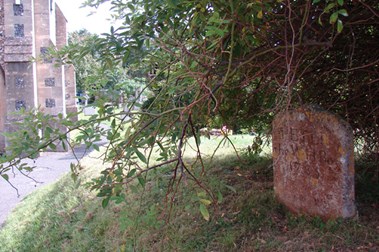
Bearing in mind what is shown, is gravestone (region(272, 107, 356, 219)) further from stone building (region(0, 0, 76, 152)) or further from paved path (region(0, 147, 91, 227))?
stone building (region(0, 0, 76, 152))

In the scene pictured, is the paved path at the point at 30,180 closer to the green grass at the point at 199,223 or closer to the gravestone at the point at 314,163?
the green grass at the point at 199,223

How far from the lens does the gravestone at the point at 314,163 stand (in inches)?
132

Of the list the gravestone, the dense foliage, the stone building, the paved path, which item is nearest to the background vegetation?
the dense foliage

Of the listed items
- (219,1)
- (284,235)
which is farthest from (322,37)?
(284,235)

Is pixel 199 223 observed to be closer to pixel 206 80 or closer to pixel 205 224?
pixel 205 224

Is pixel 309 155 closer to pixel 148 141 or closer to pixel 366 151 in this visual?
pixel 366 151

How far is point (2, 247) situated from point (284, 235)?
4.67 metres

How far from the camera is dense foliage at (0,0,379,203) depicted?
2334 mm

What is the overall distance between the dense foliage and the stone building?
455 inches

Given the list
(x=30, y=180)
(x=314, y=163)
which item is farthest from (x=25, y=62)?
(x=314, y=163)

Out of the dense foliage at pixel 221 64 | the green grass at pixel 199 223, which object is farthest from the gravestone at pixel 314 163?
the dense foliage at pixel 221 64

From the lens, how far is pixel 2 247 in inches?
238

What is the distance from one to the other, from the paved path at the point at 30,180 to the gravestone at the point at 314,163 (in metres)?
3.97

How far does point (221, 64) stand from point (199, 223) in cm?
197
